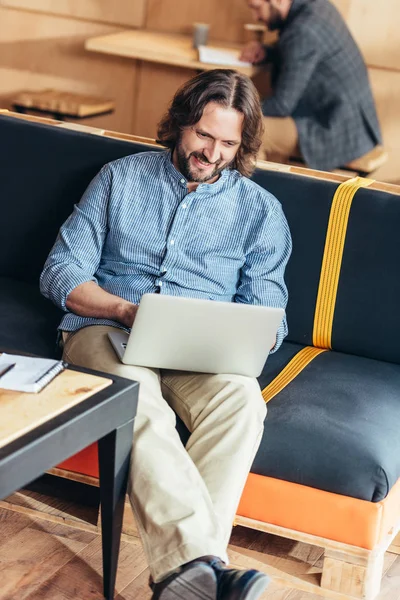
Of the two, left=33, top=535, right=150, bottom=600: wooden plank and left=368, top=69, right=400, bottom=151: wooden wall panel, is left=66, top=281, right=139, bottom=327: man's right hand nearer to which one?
left=33, top=535, right=150, bottom=600: wooden plank

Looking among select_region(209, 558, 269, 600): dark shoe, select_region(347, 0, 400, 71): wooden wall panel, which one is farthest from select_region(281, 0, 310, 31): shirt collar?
select_region(209, 558, 269, 600): dark shoe

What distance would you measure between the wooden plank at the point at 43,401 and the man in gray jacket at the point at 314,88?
2539mm

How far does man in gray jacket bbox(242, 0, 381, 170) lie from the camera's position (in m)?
4.21

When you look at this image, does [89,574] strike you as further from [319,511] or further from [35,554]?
[319,511]

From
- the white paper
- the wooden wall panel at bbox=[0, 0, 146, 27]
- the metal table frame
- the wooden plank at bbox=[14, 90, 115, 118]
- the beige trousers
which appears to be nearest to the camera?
the metal table frame

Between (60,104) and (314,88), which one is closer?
(314,88)

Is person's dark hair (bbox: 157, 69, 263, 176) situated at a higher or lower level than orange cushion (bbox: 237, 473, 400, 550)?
higher

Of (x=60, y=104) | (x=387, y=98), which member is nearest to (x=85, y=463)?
(x=60, y=104)

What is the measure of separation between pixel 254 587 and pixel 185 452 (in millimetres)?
337

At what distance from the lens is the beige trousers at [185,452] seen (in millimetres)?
1858

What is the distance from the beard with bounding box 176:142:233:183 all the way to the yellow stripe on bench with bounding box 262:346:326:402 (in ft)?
1.70

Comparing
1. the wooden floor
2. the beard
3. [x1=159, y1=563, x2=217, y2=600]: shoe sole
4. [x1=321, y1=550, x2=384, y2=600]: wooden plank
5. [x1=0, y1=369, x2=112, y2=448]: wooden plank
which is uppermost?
the beard

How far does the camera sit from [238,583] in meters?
1.77

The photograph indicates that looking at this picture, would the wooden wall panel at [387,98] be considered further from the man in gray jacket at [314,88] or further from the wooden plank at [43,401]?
the wooden plank at [43,401]
